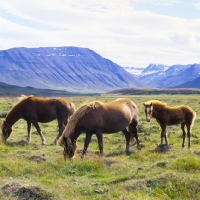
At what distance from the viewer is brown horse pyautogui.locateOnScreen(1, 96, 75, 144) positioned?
1822 centimetres

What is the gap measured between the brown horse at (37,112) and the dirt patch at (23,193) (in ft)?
29.5

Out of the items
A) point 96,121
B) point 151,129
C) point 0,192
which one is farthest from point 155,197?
point 151,129

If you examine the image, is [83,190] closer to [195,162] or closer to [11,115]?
[195,162]

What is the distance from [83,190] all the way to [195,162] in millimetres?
4233

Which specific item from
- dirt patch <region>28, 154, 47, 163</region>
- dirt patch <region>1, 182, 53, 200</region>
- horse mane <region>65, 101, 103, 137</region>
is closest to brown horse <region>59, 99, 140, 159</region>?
horse mane <region>65, 101, 103, 137</region>

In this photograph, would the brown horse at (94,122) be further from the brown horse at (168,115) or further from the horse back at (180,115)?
the horse back at (180,115)

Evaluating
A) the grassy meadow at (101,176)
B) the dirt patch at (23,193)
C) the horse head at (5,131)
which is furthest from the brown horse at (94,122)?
the horse head at (5,131)

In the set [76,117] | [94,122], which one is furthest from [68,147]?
[94,122]

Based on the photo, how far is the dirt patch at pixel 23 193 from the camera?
8695mm

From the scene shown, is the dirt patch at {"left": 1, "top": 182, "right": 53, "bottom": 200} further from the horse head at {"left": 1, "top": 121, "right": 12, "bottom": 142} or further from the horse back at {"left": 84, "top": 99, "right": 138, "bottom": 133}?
the horse head at {"left": 1, "top": 121, "right": 12, "bottom": 142}

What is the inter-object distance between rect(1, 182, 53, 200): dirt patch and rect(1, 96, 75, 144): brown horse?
8977 mm

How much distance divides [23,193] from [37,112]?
991cm

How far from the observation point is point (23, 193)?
8.81 meters

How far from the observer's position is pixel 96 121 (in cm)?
1354
